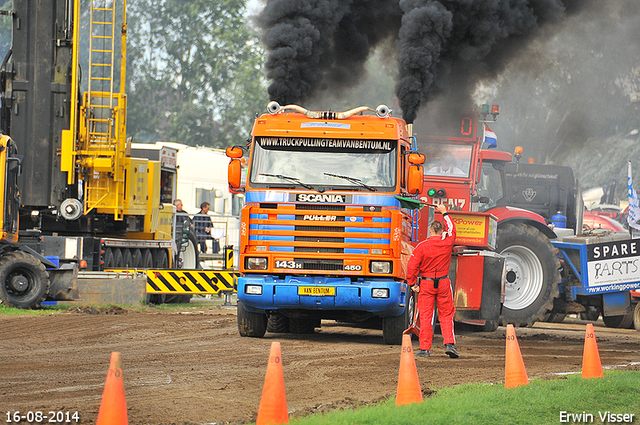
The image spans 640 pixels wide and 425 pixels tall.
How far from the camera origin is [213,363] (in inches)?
395

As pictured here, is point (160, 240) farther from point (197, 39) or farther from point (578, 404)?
point (197, 39)

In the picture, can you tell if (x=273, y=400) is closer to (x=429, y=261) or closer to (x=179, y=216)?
(x=429, y=261)

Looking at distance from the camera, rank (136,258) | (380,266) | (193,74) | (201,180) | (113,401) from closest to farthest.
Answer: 1. (113,401)
2. (380,266)
3. (136,258)
4. (201,180)
5. (193,74)

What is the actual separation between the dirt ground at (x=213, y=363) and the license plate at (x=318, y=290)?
0.71 meters

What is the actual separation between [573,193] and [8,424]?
55.4 ft

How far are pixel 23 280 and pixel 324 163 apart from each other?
23.3 ft

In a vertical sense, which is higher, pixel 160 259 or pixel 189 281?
pixel 160 259

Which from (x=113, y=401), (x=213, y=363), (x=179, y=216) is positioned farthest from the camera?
(x=179, y=216)

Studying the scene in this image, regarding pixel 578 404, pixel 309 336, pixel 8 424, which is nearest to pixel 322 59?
pixel 309 336

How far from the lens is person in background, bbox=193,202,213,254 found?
27672mm

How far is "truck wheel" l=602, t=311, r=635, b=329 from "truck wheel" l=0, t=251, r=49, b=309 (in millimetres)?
10837

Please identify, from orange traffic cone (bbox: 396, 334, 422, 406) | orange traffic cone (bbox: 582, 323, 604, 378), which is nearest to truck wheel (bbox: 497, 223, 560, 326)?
orange traffic cone (bbox: 582, 323, 604, 378)

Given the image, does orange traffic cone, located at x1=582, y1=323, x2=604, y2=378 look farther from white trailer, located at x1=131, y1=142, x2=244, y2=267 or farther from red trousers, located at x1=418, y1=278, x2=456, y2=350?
white trailer, located at x1=131, y1=142, x2=244, y2=267

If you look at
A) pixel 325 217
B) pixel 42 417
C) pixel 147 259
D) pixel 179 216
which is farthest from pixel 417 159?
pixel 179 216
